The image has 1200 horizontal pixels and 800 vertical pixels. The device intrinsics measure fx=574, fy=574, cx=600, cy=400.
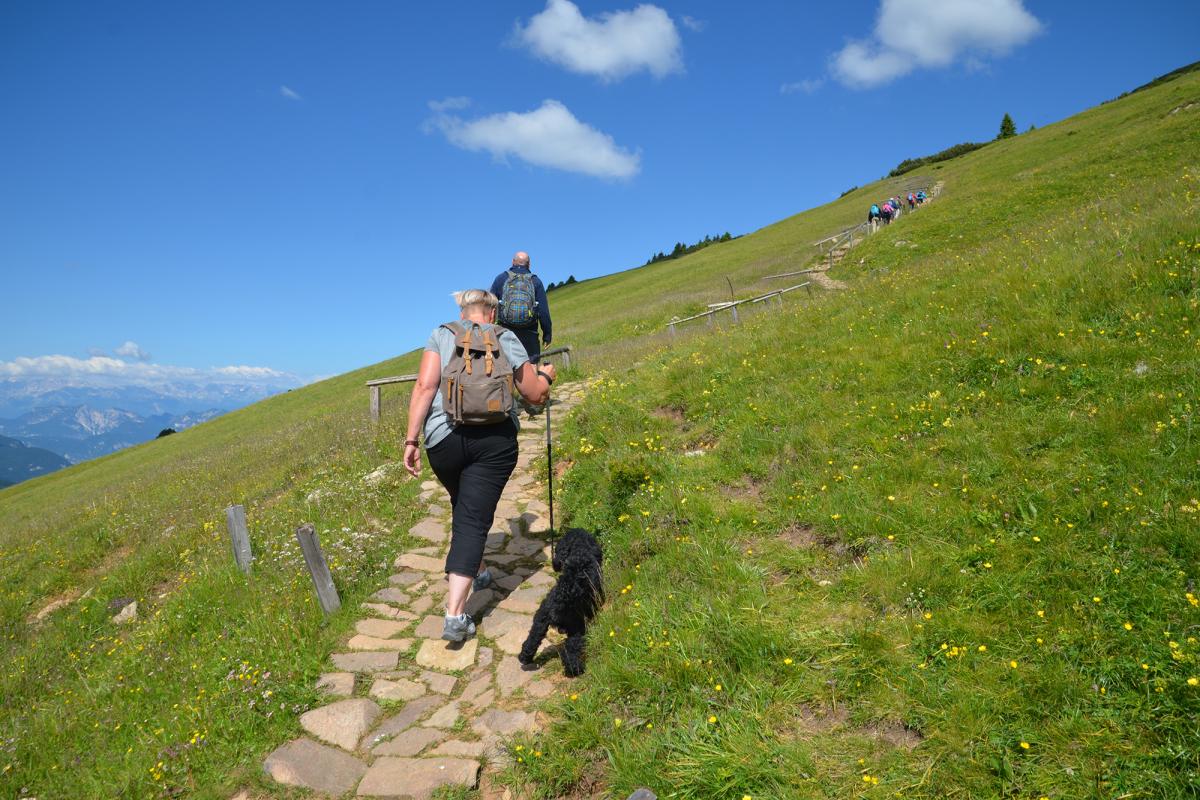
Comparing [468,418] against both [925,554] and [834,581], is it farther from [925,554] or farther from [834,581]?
[925,554]

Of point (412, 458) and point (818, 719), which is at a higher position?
point (412, 458)

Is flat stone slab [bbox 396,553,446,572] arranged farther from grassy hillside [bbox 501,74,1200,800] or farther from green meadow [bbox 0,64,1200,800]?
grassy hillside [bbox 501,74,1200,800]

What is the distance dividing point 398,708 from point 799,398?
18.0 feet

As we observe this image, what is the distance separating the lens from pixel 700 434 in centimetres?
748

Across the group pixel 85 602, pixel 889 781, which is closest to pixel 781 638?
pixel 889 781

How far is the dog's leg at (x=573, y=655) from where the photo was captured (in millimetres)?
4434

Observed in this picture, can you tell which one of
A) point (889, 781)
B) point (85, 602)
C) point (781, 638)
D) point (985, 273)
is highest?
point (985, 273)

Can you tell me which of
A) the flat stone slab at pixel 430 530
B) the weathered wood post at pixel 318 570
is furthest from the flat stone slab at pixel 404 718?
the flat stone slab at pixel 430 530

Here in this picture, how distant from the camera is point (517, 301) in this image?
8789 millimetres

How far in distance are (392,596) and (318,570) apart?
87cm

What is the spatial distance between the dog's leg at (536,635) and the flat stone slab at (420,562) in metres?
2.45

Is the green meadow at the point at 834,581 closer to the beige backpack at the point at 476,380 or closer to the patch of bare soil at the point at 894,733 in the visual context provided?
the patch of bare soil at the point at 894,733

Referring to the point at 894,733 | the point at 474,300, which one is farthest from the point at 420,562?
the point at 894,733

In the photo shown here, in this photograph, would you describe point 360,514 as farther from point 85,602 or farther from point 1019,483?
point 1019,483
